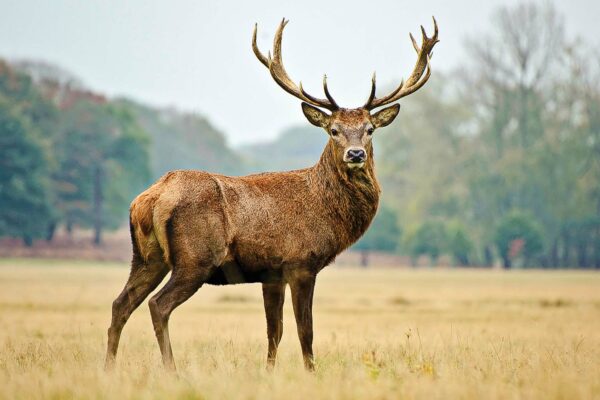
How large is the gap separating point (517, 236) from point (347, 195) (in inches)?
2104

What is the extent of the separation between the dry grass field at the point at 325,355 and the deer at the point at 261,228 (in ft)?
2.17

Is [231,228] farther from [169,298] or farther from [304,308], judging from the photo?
[304,308]

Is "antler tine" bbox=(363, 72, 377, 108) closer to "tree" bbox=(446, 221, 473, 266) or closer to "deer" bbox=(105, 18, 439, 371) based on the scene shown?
"deer" bbox=(105, 18, 439, 371)

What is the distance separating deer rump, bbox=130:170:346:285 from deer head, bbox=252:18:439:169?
713 millimetres

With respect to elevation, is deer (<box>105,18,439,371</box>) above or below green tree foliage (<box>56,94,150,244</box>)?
below

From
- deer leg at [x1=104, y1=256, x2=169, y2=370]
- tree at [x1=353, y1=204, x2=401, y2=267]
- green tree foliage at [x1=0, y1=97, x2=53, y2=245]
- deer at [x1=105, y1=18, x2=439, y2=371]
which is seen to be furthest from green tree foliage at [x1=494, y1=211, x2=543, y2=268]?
deer leg at [x1=104, y1=256, x2=169, y2=370]

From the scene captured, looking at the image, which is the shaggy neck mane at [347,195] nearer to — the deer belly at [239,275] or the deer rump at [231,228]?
the deer rump at [231,228]

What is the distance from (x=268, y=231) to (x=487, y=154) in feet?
204

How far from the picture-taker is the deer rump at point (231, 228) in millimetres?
9844

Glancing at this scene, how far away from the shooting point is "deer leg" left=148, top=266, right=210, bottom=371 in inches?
380

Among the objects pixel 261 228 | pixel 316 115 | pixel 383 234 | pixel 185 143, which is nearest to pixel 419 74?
pixel 316 115

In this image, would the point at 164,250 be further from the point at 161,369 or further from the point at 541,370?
the point at 541,370

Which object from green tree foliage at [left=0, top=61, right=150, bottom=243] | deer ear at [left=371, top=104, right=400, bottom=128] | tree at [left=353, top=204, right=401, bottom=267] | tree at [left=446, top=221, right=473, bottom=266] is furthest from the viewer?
tree at [left=353, top=204, right=401, bottom=267]

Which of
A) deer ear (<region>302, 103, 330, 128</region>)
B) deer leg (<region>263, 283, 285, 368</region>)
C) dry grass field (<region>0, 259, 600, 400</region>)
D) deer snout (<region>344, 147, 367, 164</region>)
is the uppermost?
deer ear (<region>302, 103, 330, 128</region>)
